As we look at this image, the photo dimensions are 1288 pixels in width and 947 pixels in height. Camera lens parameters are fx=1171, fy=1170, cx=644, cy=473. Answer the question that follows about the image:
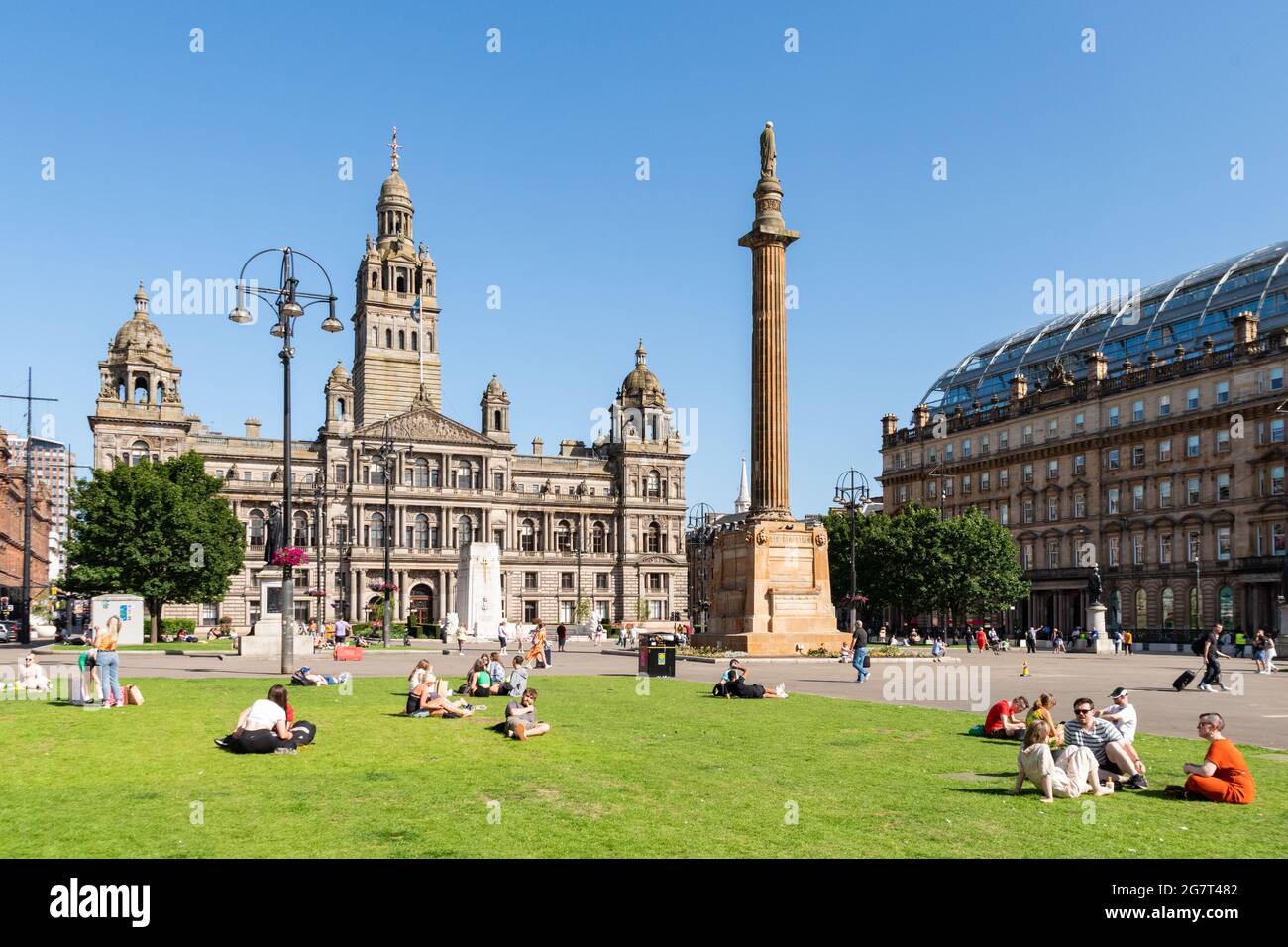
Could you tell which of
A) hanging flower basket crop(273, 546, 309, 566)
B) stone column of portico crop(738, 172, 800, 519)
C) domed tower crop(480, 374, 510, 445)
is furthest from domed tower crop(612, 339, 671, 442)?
hanging flower basket crop(273, 546, 309, 566)

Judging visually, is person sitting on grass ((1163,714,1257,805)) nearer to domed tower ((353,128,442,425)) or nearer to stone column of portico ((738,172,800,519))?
stone column of portico ((738,172,800,519))

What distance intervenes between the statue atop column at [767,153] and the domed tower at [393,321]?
73.1 m

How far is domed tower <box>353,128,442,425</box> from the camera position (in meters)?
117

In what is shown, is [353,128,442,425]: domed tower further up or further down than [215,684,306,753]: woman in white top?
further up

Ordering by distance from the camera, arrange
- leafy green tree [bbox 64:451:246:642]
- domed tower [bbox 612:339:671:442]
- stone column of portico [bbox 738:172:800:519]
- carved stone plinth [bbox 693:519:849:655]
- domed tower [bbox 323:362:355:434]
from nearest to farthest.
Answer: carved stone plinth [bbox 693:519:849:655] < stone column of portico [bbox 738:172:800:519] < leafy green tree [bbox 64:451:246:642] < domed tower [bbox 323:362:355:434] < domed tower [bbox 612:339:671:442]

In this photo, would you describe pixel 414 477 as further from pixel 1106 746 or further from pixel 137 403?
pixel 1106 746

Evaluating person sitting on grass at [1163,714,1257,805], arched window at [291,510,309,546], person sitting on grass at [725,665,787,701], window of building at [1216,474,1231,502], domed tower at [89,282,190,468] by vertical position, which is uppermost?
domed tower at [89,282,190,468]

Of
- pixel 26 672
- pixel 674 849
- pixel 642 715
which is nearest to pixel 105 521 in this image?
pixel 26 672

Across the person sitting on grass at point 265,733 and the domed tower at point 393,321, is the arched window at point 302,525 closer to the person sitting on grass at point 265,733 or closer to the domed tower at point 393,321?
the domed tower at point 393,321

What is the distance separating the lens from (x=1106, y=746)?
48.1 feet

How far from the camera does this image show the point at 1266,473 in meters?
76.3

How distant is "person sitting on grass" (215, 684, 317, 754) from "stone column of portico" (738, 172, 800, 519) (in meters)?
29.6

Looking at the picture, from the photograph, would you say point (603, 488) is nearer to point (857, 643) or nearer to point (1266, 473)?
point (1266, 473)
